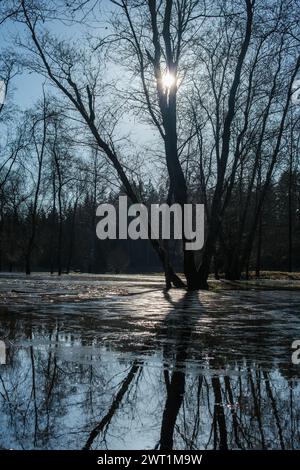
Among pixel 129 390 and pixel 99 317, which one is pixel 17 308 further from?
pixel 129 390

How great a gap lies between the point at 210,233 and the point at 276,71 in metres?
9.17

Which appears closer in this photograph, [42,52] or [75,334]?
[75,334]

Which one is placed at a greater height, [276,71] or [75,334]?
[276,71]

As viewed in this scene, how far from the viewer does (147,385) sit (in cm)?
445

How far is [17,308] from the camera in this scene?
10633 millimetres

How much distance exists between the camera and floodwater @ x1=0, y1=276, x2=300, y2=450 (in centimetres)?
329

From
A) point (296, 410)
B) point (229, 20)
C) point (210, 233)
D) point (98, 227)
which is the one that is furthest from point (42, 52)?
point (98, 227)

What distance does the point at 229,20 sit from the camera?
18.3 meters

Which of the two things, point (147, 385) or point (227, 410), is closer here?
point (227, 410)

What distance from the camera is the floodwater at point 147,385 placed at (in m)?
3.29
